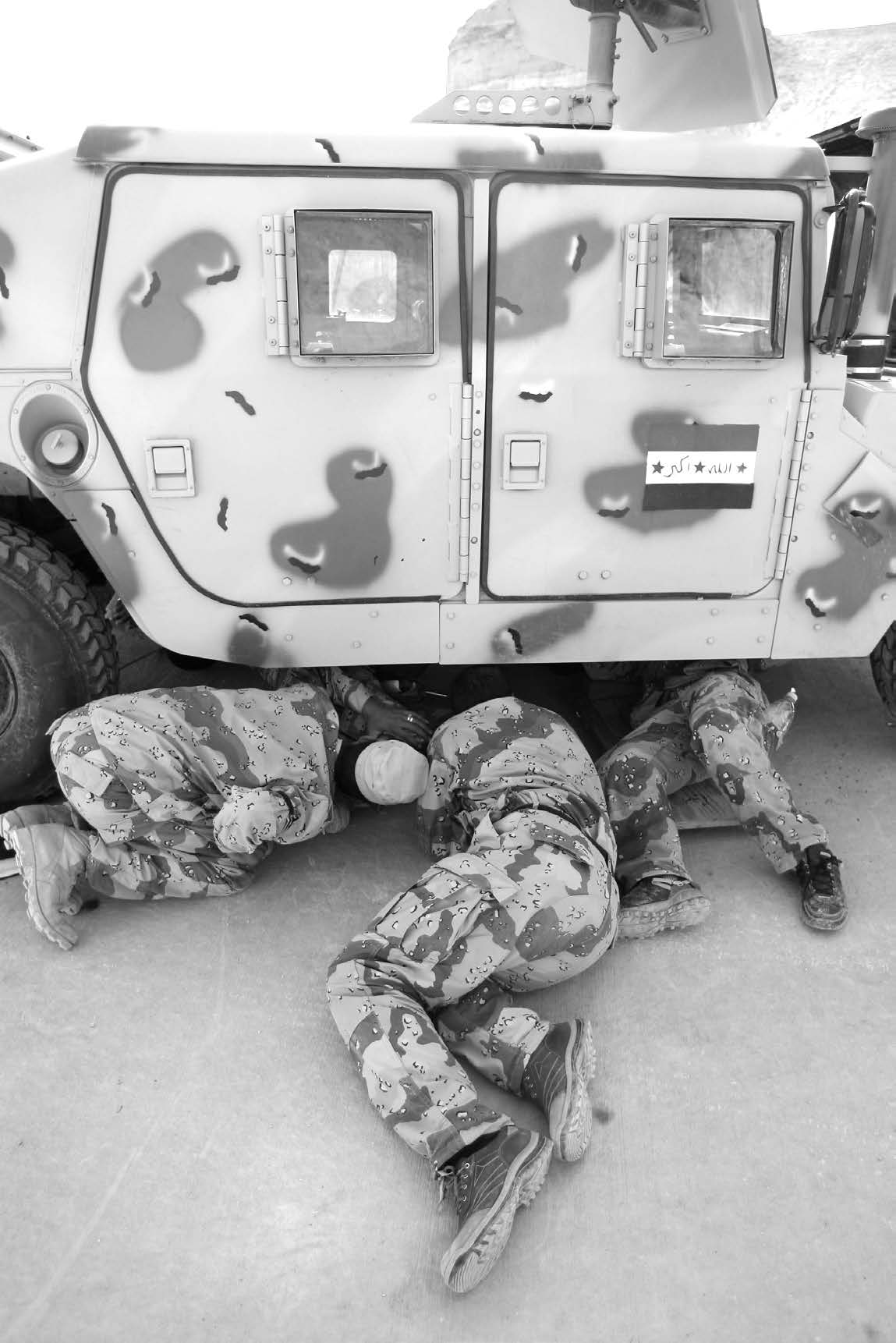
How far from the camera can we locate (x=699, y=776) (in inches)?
127

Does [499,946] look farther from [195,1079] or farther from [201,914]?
[201,914]

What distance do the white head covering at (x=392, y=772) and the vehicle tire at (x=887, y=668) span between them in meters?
1.74

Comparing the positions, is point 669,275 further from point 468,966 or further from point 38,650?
point 38,650

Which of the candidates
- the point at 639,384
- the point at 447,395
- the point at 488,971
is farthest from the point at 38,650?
the point at 639,384

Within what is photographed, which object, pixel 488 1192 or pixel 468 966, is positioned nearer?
pixel 488 1192

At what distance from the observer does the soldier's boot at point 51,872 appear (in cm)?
262

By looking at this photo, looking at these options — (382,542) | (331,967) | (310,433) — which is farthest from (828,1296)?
(310,433)

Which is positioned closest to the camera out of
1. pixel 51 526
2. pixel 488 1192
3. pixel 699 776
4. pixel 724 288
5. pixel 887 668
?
pixel 488 1192

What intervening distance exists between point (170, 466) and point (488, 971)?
1.46 m

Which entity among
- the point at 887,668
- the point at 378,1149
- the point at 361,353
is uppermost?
the point at 361,353

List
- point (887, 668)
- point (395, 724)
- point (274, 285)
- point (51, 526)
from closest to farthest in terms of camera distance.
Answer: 1. point (274, 285)
2. point (395, 724)
3. point (51, 526)
4. point (887, 668)

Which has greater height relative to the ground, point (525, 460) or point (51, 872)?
point (525, 460)

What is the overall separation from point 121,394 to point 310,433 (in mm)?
470

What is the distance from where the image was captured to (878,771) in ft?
11.8
